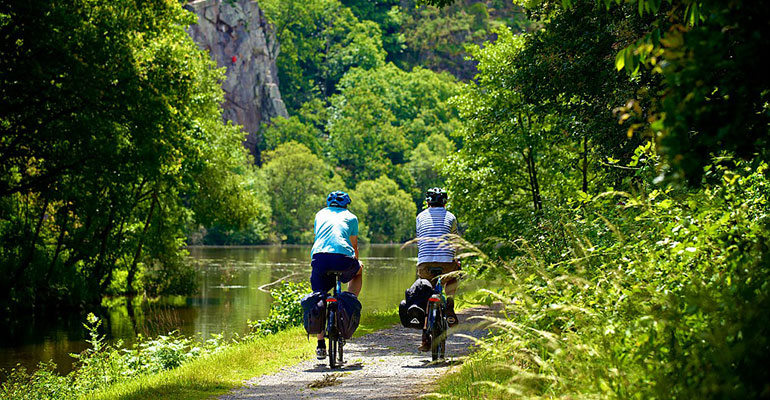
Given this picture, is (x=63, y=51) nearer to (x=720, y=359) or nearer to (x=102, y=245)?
(x=102, y=245)

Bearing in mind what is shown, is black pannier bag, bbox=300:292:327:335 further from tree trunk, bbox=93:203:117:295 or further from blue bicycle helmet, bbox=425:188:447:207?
tree trunk, bbox=93:203:117:295

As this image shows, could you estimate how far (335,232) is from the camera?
8.73 meters

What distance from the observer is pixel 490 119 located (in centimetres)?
2312

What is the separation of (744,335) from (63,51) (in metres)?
17.8

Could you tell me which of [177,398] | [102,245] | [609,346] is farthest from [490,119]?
[609,346]

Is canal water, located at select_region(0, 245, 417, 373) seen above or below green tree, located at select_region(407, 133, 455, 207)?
below

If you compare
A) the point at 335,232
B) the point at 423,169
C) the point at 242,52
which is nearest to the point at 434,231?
the point at 335,232

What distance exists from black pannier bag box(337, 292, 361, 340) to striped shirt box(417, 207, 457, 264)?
3.04 feet

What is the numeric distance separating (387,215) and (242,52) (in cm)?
2564

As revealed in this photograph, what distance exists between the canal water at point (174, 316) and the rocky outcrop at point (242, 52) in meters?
50.8

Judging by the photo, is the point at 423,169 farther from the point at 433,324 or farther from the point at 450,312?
the point at 433,324

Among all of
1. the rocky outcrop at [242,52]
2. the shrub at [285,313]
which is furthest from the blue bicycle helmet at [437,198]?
the rocky outcrop at [242,52]

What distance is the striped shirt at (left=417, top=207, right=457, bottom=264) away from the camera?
9117mm

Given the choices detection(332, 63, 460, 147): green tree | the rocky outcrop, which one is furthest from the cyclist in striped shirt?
detection(332, 63, 460, 147): green tree
